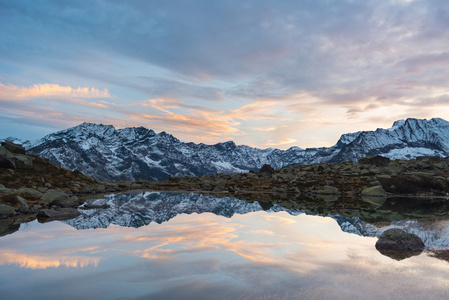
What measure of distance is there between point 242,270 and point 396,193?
6784cm

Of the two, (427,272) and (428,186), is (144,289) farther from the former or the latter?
(428,186)

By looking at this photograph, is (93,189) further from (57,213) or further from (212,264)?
(212,264)

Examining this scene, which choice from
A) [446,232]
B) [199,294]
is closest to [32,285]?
[199,294]

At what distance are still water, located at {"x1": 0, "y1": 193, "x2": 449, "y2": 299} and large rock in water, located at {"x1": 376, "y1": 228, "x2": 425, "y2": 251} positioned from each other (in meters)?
0.75

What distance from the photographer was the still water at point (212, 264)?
11477mm

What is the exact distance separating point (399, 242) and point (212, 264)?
11.7 metres

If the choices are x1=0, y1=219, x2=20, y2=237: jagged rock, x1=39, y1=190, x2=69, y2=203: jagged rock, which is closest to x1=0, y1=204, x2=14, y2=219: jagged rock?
x1=0, y1=219, x2=20, y2=237: jagged rock

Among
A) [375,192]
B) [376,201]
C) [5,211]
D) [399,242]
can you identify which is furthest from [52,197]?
[375,192]

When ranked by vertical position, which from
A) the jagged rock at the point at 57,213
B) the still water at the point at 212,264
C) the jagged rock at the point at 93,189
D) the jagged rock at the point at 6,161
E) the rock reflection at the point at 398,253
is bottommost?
the jagged rock at the point at 93,189

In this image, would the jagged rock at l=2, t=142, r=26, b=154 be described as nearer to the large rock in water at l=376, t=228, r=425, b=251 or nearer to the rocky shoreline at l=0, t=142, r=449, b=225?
the rocky shoreline at l=0, t=142, r=449, b=225

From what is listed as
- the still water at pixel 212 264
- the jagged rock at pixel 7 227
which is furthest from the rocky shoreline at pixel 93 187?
the still water at pixel 212 264

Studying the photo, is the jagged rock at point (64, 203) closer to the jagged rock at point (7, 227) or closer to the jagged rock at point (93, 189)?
the jagged rock at point (7, 227)

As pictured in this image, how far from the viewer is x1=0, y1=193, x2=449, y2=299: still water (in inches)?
452

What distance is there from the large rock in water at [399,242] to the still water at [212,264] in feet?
2.44
